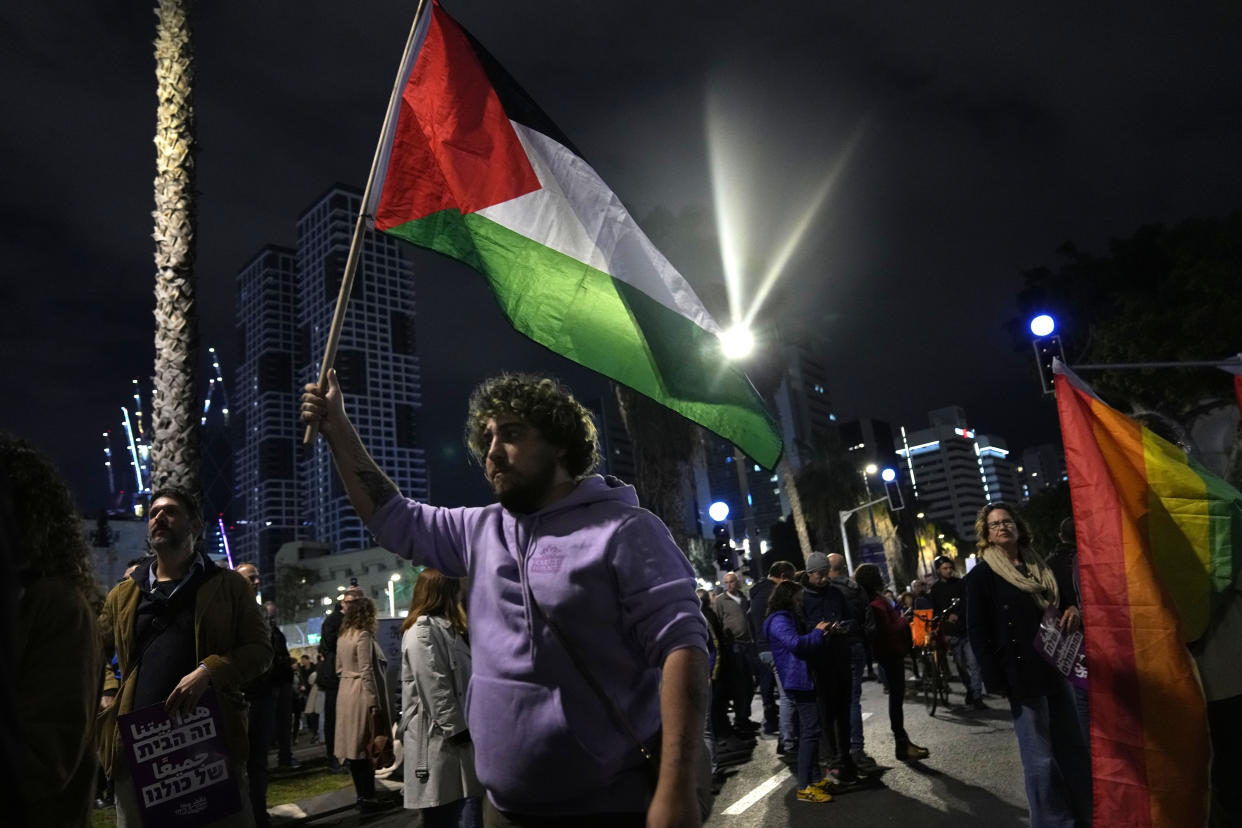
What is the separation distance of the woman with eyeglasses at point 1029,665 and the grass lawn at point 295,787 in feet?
25.1

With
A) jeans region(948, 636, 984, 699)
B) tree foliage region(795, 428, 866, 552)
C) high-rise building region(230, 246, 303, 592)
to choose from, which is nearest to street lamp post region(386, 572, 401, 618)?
tree foliage region(795, 428, 866, 552)

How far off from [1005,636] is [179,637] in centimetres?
451

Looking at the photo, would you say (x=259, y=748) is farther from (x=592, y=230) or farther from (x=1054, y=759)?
(x=1054, y=759)

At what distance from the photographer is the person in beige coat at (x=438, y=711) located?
4949 mm

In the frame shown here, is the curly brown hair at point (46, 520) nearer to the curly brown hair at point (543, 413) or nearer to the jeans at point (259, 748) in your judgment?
the curly brown hair at point (543, 413)

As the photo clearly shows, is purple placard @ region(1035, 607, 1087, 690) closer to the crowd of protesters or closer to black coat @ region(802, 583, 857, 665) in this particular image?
the crowd of protesters

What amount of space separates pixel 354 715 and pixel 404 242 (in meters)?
5.14

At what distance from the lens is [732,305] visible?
31047 mm

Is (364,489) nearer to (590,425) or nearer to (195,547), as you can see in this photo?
(590,425)

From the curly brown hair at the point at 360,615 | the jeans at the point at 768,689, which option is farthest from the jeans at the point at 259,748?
the jeans at the point at 768,689

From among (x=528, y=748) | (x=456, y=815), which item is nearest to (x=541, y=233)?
(x=528, y=748)

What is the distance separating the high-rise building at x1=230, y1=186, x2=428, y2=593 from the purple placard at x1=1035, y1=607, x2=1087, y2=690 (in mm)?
147605

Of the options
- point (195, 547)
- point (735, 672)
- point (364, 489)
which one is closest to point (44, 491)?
point (364, 489)

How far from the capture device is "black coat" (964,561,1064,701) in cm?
500
